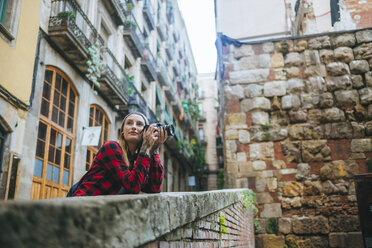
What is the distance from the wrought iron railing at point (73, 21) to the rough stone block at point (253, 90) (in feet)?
17.2

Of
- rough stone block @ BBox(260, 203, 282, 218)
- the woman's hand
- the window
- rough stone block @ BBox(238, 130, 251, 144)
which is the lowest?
rough stone block @ BBox(260, 203, 282, 218)

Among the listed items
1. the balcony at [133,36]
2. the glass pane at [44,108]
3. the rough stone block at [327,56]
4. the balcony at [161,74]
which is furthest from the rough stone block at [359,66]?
the balcony at [161,74]

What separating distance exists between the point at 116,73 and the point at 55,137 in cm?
450

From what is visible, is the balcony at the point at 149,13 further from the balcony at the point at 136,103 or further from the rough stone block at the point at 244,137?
the rough stone block at the point at 244,137

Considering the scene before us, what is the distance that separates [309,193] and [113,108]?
346 inches

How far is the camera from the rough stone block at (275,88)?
22.9ft

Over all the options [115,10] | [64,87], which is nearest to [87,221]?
[64,87]

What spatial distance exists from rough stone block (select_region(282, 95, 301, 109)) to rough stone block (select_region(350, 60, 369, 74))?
1271 mm

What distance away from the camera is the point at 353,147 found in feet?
20.9

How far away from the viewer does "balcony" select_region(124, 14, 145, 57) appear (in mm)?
14555

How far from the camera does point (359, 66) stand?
679cm

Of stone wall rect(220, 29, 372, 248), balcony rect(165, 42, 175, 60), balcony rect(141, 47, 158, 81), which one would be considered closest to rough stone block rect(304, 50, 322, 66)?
stone wall rect(220, 29, 372, 248)

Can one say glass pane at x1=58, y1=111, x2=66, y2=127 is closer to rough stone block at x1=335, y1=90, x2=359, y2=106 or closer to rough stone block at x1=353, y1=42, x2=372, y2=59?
rough stone block at x1=335, y1=90, x2=359, y2=106

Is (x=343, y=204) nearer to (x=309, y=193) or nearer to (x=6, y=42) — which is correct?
(x=309, y=193)
